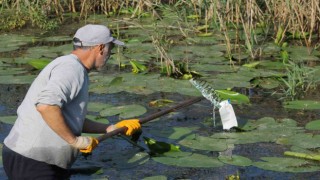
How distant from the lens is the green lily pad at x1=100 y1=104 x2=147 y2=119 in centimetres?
646

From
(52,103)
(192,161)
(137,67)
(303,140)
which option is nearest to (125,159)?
(192,161)

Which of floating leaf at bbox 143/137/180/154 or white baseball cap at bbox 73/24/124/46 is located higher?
white baseball cap at bbox 73/24/124/46

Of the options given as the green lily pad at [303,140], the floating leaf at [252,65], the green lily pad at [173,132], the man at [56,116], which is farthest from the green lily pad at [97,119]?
the floating leaf at [252,65]

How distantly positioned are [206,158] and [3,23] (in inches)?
214

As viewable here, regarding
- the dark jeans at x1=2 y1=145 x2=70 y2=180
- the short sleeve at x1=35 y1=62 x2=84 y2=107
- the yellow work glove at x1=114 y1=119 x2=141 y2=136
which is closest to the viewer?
the short sleeve at x1=35 y1=62 x2=84 y2=107

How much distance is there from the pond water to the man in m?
1.00

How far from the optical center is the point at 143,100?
23.0 feet

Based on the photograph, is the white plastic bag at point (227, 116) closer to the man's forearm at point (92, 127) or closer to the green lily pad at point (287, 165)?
the green lily pad at point (287, 165)

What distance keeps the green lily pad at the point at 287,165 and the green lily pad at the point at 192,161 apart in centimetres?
28

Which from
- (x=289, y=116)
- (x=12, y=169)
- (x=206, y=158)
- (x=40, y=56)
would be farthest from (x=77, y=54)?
(x=40, y=56)

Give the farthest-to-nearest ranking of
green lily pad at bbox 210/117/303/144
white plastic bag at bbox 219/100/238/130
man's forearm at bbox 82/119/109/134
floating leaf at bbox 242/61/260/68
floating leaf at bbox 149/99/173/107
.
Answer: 1. floating leaf at bbox 242/61/260/68
2. floating leaf at bbox 149/99/173/107
3. white plastic bag at bbox 219/100/238/130
4. green lily pad at bbox 210/117/303/144
5. man's forearm at bbox 82/119/109/134

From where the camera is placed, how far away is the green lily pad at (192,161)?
211 inches

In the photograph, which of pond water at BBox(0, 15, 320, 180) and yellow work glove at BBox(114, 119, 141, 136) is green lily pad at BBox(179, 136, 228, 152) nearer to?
pond water at BBox(0, 15, 320, 180)

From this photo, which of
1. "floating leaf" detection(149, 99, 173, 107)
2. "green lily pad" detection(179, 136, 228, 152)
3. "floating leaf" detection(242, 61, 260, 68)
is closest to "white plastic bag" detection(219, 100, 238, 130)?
"green lily pad" detection(179, 136, 228, 152)
